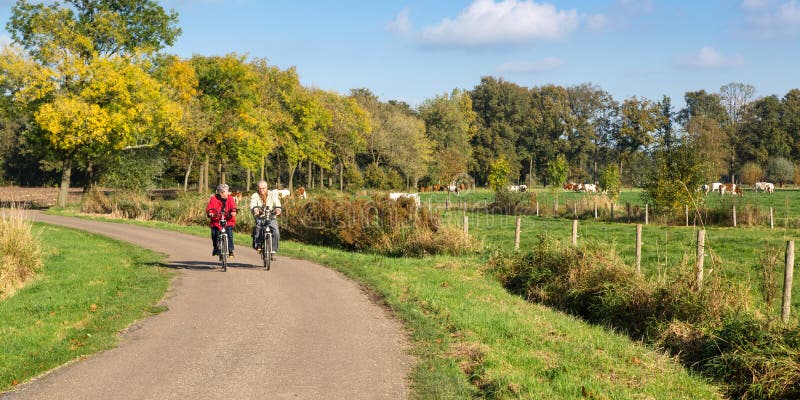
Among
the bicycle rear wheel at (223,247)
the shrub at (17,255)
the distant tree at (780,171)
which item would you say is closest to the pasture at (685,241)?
the bicycle rear wheel at (223,247)

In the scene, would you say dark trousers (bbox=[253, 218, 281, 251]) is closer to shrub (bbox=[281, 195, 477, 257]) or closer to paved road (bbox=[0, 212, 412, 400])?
paved road (bbox=[0, 212, 412, 400])

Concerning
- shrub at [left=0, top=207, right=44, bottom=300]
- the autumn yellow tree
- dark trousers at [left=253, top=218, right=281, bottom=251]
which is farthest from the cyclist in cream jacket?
the autumn yellow tree

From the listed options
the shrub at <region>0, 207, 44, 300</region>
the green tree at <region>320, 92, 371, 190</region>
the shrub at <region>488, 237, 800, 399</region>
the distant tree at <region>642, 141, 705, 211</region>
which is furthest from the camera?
the green tree at <region>320, 92, 371, 190</region>

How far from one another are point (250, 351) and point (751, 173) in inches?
4128

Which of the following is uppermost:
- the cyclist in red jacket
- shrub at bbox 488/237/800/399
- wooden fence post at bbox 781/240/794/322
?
the cyclist in red jacket

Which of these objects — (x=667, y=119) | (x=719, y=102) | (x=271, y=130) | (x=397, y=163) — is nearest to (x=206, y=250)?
(x=271, y=130)

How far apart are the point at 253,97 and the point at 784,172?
7996 centimetres

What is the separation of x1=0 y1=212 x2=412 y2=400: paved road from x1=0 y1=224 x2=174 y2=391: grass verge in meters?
0.41

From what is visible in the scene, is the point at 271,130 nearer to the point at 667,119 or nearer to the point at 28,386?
the point at 28,386

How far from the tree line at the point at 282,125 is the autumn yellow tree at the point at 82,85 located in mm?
101

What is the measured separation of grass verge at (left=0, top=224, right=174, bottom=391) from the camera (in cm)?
806

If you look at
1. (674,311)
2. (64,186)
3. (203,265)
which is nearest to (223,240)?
(203,265)

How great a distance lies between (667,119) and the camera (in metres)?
115

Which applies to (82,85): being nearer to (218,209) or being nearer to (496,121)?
(218,209)
